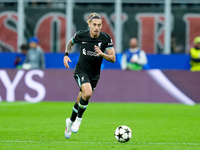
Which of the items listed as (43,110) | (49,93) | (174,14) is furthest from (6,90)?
(174,14)

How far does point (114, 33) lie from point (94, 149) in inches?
520

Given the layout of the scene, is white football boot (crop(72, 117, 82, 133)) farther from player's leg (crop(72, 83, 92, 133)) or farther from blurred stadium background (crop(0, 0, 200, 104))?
blurred stadium background (crop(0, 0, 200, 104))

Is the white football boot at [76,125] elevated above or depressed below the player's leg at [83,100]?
below

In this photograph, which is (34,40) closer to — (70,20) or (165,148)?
(70,20)

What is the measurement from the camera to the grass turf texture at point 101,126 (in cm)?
796

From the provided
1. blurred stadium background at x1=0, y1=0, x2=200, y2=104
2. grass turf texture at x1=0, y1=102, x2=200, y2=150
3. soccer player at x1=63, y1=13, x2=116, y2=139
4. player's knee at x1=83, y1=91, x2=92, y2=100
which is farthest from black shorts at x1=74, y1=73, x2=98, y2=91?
blurred stadium background at x1=0, y1=0, x2=200, y2=104

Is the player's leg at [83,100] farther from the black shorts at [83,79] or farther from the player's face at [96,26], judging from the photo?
the player's face at [96,26]

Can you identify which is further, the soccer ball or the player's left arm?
the player's left arm

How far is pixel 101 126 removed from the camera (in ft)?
34.4

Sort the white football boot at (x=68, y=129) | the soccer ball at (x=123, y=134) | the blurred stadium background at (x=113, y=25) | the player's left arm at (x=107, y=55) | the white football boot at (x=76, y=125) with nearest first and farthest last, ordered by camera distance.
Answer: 1. the soccer ball at (x=123, y=134)
2. the player's left arm at (x=107, y=55)
3. the white football boot at (x=68, y=129)
4. the white football boot at (x=76, y=125)
5. the blurred stadium background at (x=113, y=25)

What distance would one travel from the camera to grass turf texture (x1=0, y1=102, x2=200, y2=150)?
7961 mm

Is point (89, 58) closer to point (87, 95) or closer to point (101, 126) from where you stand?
point (87, 95)

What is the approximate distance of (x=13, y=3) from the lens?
20594 mm

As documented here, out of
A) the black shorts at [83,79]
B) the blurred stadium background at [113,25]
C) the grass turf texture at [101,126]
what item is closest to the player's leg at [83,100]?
the black shorts at [83,79]
